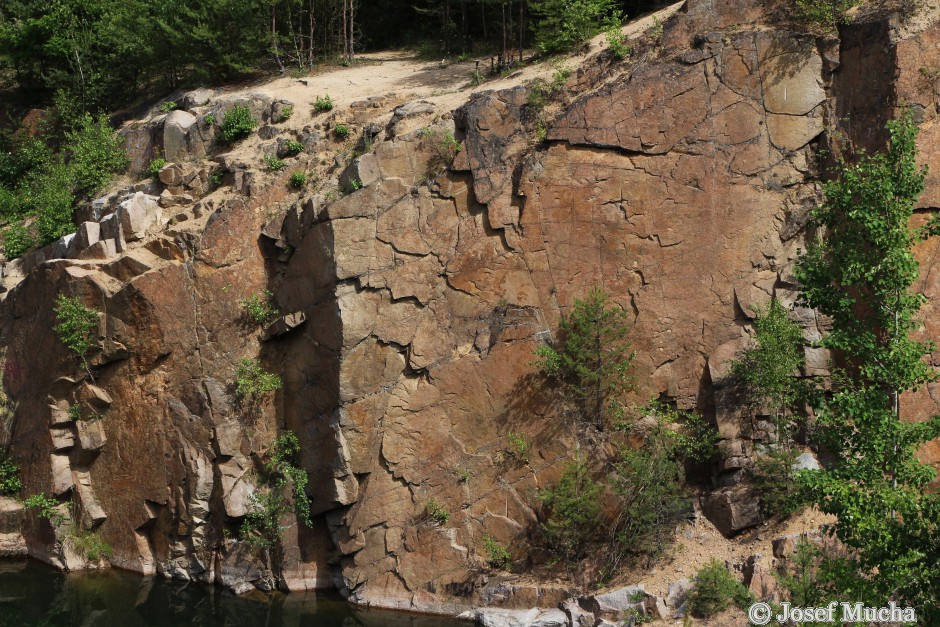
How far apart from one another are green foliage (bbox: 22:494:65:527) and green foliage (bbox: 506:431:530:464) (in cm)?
920

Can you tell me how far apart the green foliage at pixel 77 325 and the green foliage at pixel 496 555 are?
8.58 meters

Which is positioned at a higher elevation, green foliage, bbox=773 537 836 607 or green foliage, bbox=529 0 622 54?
green foliage, bbox=529 0 622 54

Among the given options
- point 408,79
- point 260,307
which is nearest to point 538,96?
point 408,79

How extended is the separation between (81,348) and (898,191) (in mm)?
14622

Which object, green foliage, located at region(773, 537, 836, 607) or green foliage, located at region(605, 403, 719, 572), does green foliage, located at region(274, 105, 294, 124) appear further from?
green foliage, located at region(773, 537, 836, 607)

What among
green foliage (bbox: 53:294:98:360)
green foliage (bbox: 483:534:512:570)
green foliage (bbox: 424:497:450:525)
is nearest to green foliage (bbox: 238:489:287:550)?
green foliage (bbox: 424:497:450:525)

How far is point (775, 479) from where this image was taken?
1527 cm

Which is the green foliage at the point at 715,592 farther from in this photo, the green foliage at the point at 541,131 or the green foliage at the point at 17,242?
the green foliage at the point at 17,242

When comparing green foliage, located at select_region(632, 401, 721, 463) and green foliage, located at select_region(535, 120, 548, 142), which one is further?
green foliage, located at select_region(535, 120, 548, 142)

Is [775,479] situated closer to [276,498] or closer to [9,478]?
[276,498]

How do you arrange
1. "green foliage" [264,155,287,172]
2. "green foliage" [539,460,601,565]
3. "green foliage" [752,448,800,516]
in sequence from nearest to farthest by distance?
"green foliage" [752,448,800,516], "green foliage" [539,460,601,565], "green foliage" [264,155,287,172]

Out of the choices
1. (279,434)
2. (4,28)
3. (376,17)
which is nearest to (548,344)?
(279,434)

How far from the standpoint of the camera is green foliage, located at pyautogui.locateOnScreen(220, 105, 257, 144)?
19719mm

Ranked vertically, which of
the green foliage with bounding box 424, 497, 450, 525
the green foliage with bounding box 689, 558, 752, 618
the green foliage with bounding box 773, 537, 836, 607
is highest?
the green foliage with bounding box 424, 497, 450, 525
